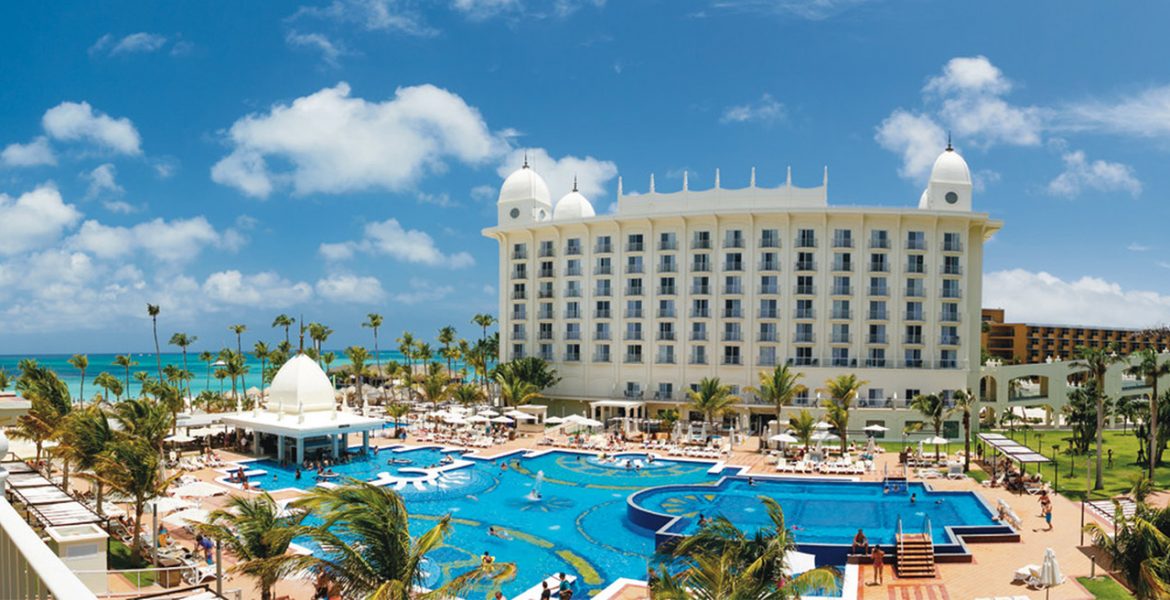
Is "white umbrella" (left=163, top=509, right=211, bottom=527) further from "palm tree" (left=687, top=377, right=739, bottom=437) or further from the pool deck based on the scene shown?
"palm tree" (left=687, top=377, right=739, bottom=437)

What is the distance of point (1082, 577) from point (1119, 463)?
23.3 metres

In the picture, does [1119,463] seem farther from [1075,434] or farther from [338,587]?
[338,587]

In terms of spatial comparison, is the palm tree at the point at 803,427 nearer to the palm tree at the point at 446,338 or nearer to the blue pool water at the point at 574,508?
the blue pool water at the point at 574,508

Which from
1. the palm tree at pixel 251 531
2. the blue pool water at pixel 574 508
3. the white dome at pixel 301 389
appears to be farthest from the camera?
the white dome at pixel 301 389

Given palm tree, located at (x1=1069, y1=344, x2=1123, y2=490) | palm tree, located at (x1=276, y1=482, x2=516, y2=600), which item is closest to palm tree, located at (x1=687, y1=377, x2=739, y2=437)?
palm tree, located at (x1=1069, y1=344, x2=1123, y2=490)

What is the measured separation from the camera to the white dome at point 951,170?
187 feet

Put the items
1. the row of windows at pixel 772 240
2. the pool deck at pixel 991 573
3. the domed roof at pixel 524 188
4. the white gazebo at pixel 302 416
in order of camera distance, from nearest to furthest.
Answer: the pool deck at pixel 991 573 < the white gazebo at pixel 302 416 < the row of windows at pixel 772 240 < the domed roof at pixel 524 188

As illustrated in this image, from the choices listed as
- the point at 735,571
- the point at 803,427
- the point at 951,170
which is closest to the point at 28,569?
the point at 735,571

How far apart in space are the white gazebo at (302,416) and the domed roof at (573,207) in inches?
1172

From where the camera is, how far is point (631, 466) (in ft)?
128

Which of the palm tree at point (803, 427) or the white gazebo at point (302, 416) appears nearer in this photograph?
the white gazebo at point (302, 416)

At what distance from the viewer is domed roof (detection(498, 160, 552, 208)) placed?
65188mm

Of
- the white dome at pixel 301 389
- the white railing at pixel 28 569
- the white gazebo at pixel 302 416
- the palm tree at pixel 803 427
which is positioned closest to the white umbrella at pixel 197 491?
the white gazebo at pixel 302 416

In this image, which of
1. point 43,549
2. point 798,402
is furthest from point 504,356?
point 43,549
